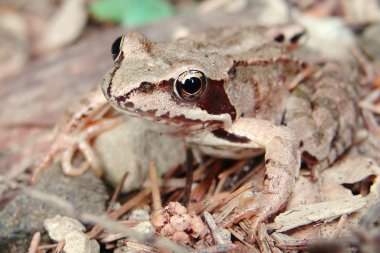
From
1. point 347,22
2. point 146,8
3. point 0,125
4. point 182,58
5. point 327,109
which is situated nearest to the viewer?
point 182,58

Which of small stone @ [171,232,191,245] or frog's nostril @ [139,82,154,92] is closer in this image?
small stone @ [171,232,191,245]

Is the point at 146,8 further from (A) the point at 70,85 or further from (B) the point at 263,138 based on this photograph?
(B) the point at 263,138

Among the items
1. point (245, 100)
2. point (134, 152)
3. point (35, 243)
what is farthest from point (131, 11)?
point (35, 243)

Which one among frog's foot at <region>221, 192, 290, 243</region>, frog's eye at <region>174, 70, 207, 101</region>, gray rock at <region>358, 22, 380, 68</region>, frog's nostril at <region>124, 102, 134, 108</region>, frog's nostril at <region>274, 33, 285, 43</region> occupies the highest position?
gray rock at <region>358, 22, 380, 68</region>

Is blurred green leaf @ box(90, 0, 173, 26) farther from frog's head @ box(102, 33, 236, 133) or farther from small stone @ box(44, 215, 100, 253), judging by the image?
small stone @ box(44, 215, 100, 253)

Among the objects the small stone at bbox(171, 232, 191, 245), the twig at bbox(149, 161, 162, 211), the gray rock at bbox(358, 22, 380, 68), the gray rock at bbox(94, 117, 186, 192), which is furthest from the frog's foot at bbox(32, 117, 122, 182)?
the gray rock at bbox(358, 22, 380, 68)

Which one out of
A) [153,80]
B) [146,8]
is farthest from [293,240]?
[146,8]
